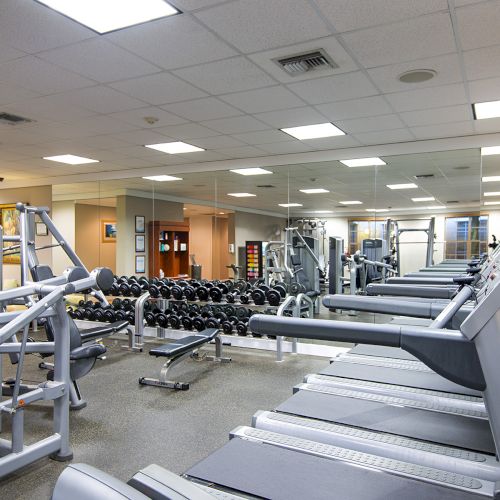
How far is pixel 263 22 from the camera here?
7.39ft

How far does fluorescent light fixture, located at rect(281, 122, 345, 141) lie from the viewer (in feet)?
13.9

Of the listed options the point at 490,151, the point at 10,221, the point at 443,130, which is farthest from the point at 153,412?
the point at 10,221

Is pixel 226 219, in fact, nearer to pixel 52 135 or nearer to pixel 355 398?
pixel 52 135

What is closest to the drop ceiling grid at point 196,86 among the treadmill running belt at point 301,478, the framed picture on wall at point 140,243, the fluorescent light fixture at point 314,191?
the fluorescent light fixture at point 314,191

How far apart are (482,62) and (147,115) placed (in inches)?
104

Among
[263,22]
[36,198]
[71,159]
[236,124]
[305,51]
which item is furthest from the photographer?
[36,198]

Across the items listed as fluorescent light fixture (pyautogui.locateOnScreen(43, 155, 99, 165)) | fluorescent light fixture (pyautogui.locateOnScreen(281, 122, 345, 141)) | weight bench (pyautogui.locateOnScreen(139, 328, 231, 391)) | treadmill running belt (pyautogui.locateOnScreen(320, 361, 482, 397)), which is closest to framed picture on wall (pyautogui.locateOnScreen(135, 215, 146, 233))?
fluorescent light fixture (pyautogui.locateOnScreen(43, 155, 99, 165))

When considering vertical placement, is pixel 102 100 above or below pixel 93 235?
above

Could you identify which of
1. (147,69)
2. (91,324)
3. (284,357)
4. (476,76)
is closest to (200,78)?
(147,69)

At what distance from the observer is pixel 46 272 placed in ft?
11.6

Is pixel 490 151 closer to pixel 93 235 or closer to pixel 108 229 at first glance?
pixel 108 229

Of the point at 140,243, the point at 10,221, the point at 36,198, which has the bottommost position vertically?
the point at 140,243

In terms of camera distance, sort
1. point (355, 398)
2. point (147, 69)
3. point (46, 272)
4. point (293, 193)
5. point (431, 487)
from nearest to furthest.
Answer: point (431, 487) → point (355, 398) → point (147, 69) → point (46, 272) → point (293, 193)

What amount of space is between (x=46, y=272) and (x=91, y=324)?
300 centimetres
